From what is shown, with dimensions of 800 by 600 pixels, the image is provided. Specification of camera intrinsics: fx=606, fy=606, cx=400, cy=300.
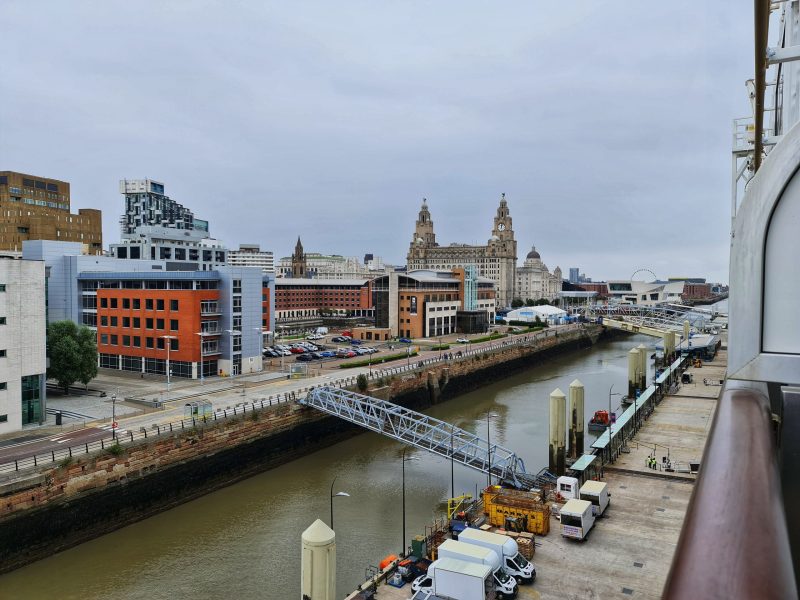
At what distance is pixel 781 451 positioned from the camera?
215 cm

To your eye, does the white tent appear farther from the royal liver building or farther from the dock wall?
the dock wall

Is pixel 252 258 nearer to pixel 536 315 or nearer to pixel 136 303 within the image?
pixel 536 315

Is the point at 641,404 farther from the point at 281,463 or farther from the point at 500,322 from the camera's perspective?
the point at 500,322

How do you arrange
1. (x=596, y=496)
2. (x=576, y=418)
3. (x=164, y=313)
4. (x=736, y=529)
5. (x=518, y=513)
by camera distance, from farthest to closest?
1. (x=164, y=313)
2. (x=576, y=418)
3. (x=596, y=496)
4. (x=518, y=513)
5. (x=736, y=529)

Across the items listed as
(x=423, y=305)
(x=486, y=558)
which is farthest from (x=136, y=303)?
(x=423, y=305)

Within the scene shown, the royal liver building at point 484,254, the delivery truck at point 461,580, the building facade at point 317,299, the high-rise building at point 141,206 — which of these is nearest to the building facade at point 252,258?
the royal liver building at point 484,254

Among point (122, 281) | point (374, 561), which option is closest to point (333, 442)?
point (374, 561)

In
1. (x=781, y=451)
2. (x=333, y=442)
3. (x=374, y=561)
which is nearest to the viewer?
(x=781, y=451)

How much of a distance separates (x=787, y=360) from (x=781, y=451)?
1.06 feet

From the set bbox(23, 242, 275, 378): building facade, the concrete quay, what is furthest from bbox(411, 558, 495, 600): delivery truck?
bbox(23, 242, 275, 378): building facade

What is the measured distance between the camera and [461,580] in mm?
13359

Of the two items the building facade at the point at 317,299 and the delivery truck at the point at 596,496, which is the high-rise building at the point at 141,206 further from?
the delivery truck at the point at 596,496

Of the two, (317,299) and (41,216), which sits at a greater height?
(41,216)

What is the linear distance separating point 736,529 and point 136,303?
42212 millimetres
